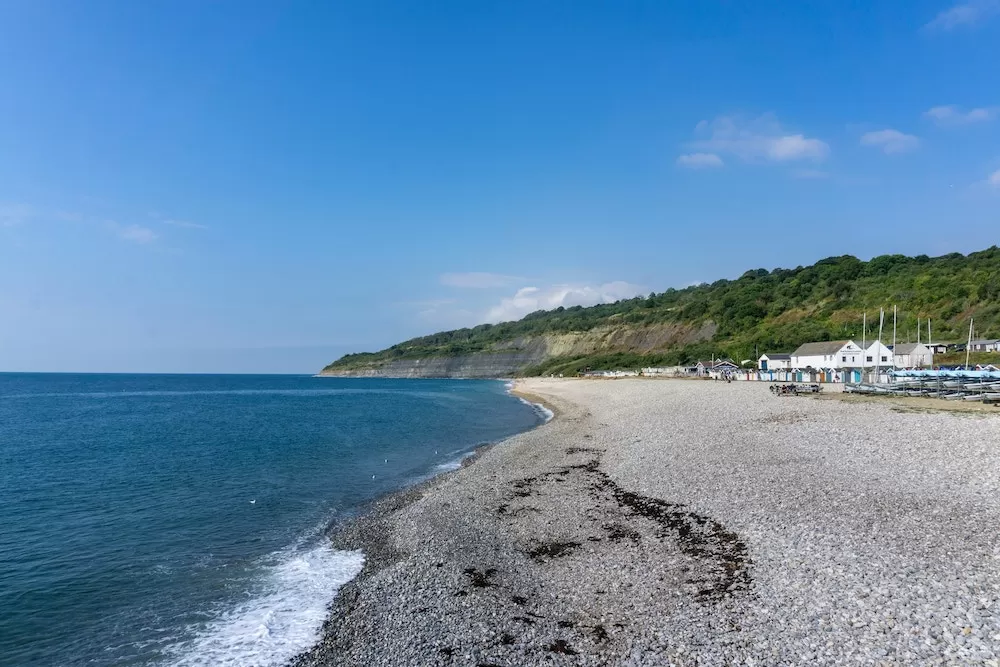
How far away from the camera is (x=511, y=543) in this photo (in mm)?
14914

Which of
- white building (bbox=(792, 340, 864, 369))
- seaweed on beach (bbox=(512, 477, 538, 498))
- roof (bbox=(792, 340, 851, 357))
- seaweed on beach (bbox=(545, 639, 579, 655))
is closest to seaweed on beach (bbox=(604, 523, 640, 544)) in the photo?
seaweed on beach (bbox=(545, 639, 579, 655))

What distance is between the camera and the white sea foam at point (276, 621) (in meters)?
10.4

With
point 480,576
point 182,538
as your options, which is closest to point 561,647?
point 480,576

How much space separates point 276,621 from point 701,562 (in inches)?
356

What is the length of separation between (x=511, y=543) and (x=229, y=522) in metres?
10.6

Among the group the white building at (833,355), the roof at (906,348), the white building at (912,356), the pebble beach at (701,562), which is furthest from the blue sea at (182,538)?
the roof at (906,348)

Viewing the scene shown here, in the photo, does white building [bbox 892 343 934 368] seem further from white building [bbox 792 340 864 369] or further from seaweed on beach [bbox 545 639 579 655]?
seaweed on beach [bbox 545 639 579 655]

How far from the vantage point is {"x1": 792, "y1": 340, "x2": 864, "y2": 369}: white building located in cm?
7325

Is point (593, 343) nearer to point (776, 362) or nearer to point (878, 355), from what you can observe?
point (776, 362)

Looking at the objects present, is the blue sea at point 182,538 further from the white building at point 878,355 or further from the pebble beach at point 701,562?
the white building at point 878,355

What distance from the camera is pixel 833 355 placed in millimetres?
74312

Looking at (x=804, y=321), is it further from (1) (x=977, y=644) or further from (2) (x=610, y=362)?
(1) (x=977, y=644)

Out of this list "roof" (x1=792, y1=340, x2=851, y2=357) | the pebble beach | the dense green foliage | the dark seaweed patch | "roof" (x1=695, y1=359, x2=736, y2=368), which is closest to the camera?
the pebble beach

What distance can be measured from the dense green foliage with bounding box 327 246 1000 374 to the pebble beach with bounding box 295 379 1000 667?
8648 centimetres
